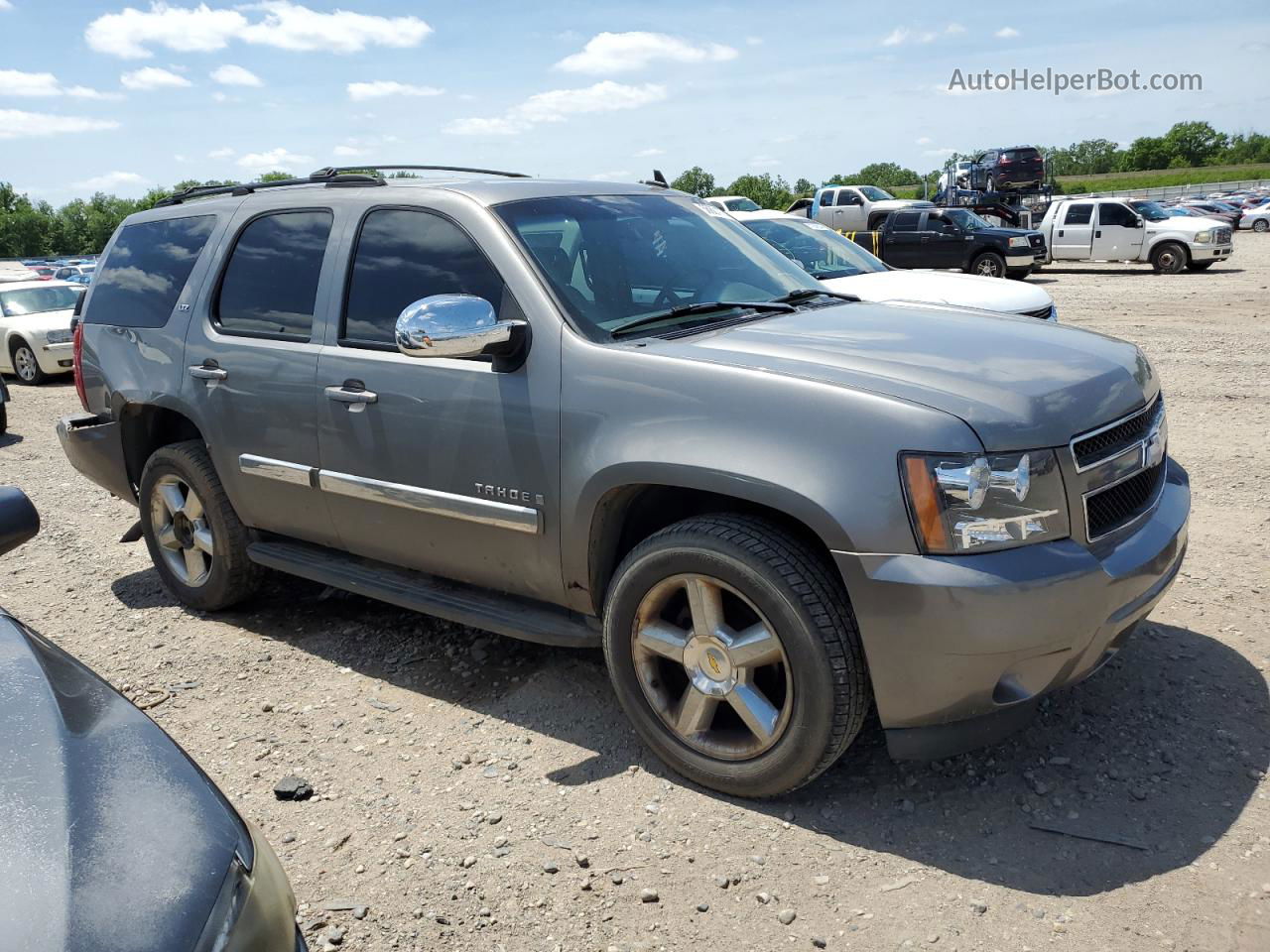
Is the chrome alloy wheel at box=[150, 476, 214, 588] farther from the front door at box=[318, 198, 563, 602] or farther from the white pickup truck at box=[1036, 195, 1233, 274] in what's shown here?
the white pickup truck at box=[1036, 195, 1233, 274]

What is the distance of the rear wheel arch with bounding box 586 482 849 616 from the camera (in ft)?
10.9

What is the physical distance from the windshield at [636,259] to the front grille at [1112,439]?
1.33m

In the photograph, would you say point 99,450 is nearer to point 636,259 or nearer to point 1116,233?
point 636,259

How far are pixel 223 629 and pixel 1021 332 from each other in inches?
146

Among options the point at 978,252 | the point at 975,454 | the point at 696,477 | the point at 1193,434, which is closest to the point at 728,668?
the point at 696,477

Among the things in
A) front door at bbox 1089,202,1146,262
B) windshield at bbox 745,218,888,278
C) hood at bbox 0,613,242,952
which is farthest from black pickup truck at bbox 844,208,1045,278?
hood at bbox 0,613,242,952

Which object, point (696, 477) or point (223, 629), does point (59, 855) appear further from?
point (223, 629)

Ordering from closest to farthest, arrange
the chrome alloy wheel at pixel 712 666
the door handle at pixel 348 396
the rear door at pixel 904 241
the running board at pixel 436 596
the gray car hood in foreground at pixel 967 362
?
the gray car hood in foreground at pixel 967 362 → the chrome alloy wheel at pixel 712 666 → the running board at pixel 436 596 → the door handle at pixel 348 396 → the rear door at pixel 904 241

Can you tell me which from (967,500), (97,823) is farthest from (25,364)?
(967,500)

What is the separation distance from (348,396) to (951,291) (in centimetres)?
588

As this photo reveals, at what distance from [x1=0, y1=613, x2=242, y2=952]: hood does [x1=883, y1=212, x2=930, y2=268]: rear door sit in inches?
891

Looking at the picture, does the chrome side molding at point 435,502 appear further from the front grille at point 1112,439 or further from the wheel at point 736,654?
the front grille at point 1112,439

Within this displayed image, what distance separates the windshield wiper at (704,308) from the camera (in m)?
3.59

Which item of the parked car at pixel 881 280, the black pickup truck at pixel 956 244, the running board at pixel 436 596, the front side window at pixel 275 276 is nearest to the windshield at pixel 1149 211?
the black pickup truck at pixel 956 244
